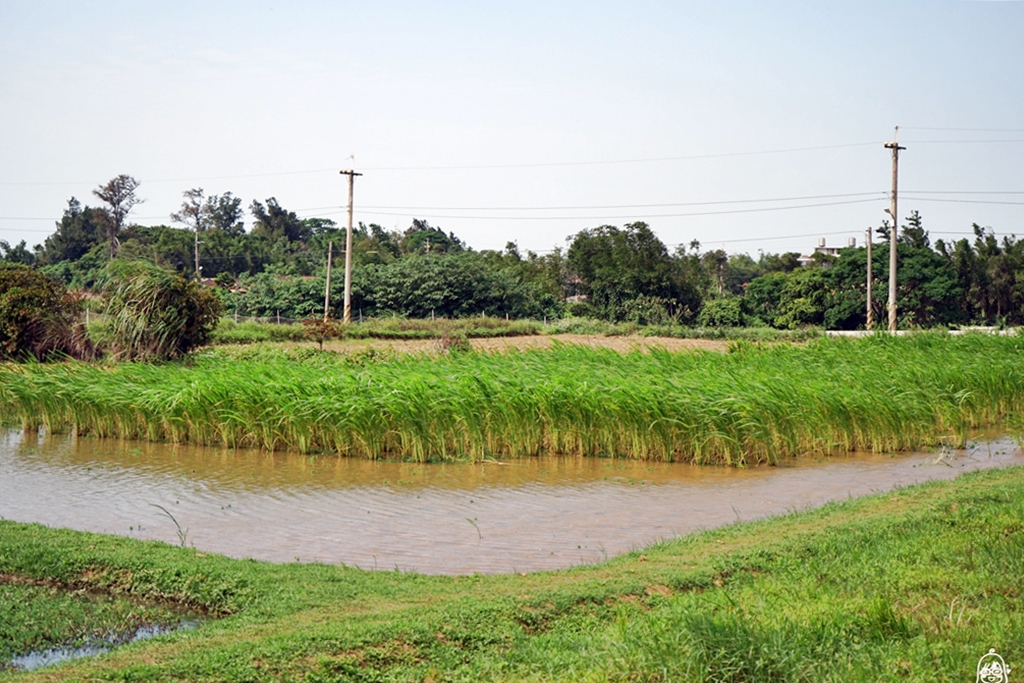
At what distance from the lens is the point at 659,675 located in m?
4.19

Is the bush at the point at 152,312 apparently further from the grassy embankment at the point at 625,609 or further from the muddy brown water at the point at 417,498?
the grassy embankment at the point at 625,609

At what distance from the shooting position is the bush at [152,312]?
66.8 ft

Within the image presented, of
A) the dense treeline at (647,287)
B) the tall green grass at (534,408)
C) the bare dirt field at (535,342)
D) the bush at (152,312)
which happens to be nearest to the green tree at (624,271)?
the dense treeline at (647,287)

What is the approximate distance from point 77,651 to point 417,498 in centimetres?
522

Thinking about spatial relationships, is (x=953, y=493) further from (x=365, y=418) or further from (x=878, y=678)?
(x=365, y=418)

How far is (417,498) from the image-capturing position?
10.5 metres

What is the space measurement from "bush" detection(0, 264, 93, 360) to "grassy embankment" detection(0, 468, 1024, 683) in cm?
1568

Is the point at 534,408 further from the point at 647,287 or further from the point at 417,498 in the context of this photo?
the point at 647,287

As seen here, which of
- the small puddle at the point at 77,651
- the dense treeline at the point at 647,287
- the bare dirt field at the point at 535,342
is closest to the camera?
the small puddle at the point at 77,651

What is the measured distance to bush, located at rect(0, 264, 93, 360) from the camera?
845 inches

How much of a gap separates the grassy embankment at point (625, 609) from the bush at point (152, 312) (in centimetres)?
1340

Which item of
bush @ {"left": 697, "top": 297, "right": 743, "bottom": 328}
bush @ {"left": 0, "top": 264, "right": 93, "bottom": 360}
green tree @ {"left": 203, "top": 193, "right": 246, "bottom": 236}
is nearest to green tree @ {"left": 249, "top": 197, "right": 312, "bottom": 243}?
green tree @ {"left": 203, "top": 193, "right": 246, "bottom": 236}

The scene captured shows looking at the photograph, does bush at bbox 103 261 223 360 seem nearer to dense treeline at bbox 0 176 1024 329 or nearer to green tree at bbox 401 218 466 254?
dense treeline at bbox 0 176 1024 329

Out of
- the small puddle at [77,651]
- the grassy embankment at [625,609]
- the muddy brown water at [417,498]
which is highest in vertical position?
the grassy embankment at [625,609]
